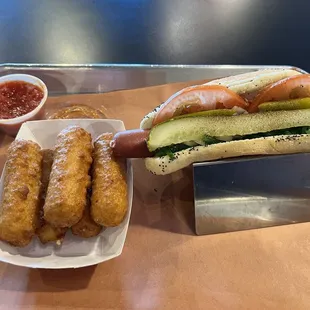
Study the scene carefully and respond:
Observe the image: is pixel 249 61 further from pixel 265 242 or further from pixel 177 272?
pixel 177 272

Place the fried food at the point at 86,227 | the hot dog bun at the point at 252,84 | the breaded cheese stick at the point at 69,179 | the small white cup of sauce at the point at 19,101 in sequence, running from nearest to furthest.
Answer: the breaded cheese stick at the point at 69,179 < the fried food at the point at 86,227 < the hot dog bun at the point at 252,84 < the small white cup of sauce at the point at 19,101

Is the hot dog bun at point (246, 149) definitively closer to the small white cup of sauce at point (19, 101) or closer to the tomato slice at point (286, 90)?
the tomato slice at point (286, 90)

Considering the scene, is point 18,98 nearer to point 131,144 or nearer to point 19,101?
point 19,101

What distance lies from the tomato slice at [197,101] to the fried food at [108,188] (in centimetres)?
28

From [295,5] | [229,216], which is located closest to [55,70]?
[229,216]

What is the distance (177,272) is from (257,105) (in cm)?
90

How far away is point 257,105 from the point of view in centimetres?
208

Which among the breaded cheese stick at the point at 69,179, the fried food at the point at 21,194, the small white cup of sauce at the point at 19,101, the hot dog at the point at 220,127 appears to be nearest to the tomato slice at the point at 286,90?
the hot dog at the point at 220,127

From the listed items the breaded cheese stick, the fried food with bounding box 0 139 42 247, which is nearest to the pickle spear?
the breaded cheese stick

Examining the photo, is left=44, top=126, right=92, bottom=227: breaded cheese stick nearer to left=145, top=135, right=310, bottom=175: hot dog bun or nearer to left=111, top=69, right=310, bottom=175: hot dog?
left=111, top=69, right=310, bottom=175: hot dog

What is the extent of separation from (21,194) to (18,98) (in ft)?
2.75

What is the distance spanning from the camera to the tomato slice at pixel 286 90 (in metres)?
2.00

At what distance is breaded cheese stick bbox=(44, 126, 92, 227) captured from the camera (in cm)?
181

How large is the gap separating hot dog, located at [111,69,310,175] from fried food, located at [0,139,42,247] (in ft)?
1.35
